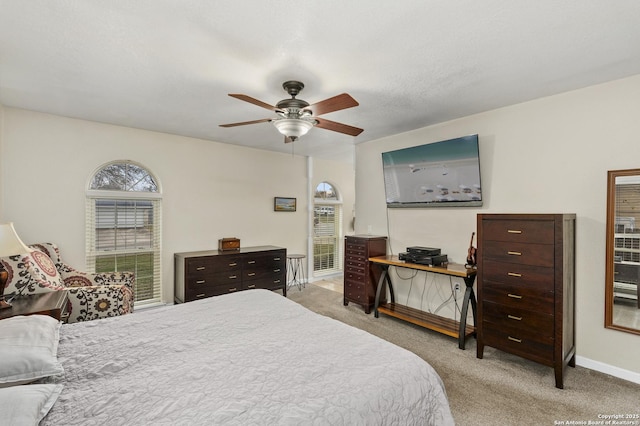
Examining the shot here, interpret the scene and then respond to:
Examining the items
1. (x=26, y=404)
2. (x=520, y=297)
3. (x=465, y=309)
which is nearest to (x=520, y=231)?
(x=520, y=297)

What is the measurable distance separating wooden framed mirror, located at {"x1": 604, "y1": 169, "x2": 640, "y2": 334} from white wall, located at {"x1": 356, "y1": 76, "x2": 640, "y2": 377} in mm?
61

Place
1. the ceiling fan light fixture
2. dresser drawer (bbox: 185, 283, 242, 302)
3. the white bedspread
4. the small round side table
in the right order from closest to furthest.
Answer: the white bedspread < the ceiling fan light fixture < dresser drawer (bbox: 185, 283, 242, 302) < the small round side table

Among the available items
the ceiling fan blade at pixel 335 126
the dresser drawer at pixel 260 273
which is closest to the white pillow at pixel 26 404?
the ceiling fan blade at pixel 335 126

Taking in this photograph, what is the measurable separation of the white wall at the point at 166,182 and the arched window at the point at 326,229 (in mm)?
351

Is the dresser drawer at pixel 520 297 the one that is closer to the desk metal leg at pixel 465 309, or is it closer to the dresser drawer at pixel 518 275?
the dresser drawer at pixel 518 275

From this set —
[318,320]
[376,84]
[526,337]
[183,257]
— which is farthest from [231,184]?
[526,337]

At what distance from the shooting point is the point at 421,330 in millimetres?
3648

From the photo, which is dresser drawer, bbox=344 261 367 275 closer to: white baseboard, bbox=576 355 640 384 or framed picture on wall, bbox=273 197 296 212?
framed picture on wall, bbox=273 197 296 212

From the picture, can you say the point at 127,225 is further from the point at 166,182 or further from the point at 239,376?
the point at 239,376

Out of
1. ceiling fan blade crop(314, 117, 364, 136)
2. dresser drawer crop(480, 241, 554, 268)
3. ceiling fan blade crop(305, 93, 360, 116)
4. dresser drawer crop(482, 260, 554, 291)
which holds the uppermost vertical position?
ceiling fan blade crop(305, 93, 360, 116)

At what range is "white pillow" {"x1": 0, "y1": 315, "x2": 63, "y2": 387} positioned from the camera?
4.10ft

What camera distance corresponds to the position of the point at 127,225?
4160 millimetres

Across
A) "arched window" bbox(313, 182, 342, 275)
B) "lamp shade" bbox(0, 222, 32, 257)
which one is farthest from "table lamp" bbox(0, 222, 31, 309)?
"arched window" bbox(313, 182, 342, 275)

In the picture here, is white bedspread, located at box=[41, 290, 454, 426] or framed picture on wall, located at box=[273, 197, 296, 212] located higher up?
framed picture on wall, located at box=[273, 197, 296, 212]
